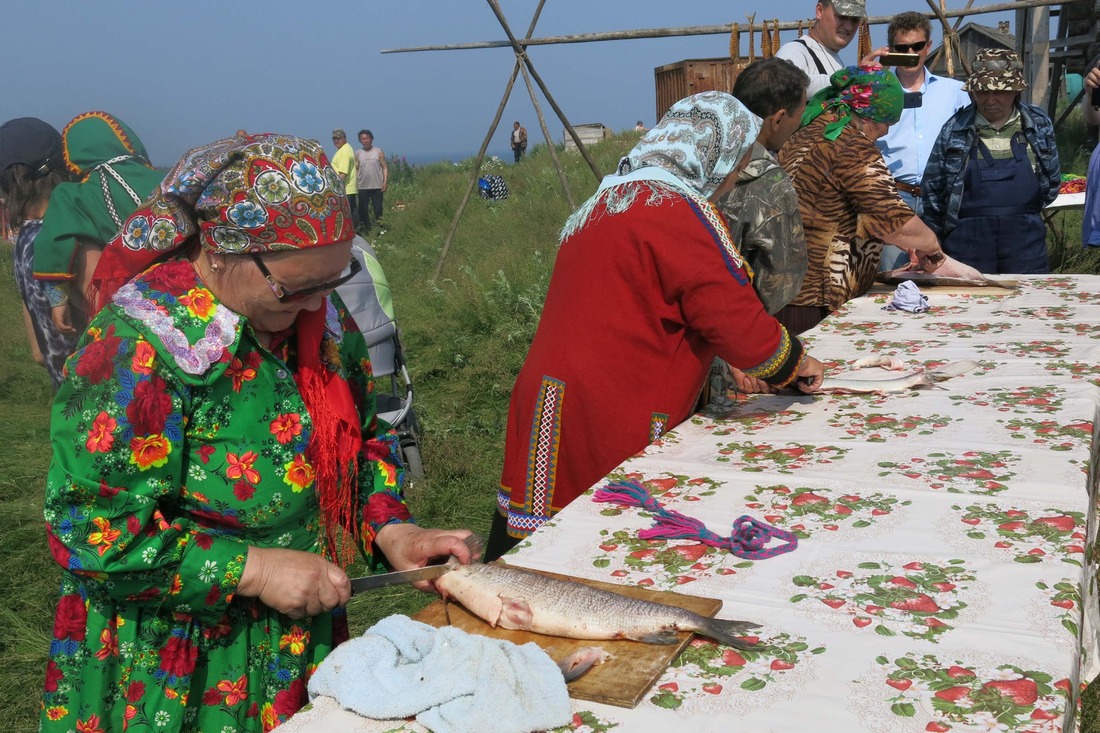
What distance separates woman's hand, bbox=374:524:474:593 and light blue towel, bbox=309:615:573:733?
35 centimetres

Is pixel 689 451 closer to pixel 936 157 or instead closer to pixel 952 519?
pixel 952 519

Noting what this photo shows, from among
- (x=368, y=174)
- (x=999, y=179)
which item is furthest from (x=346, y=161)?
(x=999, y=179)

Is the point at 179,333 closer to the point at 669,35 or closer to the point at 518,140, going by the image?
the point at 669,35

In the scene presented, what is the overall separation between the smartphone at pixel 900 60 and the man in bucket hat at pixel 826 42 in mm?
122

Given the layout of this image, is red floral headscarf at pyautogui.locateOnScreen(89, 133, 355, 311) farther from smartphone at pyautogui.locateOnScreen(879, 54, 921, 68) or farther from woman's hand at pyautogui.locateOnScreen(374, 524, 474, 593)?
smartphone at pyautogui.locateOnScreen(879, 54, 921, 68)

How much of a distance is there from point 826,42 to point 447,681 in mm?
5565

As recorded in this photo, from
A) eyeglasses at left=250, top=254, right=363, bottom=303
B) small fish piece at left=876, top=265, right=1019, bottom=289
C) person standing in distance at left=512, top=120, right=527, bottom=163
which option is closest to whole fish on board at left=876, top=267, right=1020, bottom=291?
small fish piece at left=876, top=265, right=1019, bottom=289

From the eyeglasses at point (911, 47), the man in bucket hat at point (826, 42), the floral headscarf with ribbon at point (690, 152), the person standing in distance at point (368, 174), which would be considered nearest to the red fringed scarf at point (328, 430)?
the floral headscarf with ribbon at point (690, 152)

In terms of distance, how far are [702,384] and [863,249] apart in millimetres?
1841

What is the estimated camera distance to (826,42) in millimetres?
6008

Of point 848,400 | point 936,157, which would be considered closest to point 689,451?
point 848,400

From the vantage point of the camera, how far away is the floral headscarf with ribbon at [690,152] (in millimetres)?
2701

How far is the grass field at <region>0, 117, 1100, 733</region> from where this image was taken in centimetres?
407

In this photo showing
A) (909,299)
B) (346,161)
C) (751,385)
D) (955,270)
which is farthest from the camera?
(346,161)
